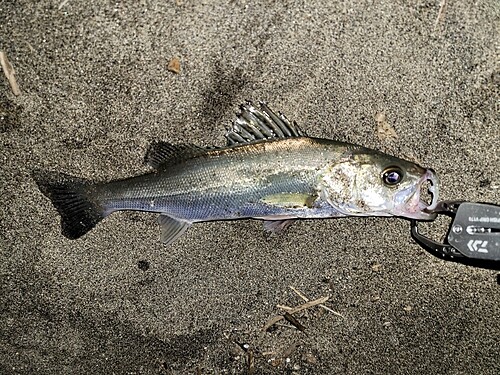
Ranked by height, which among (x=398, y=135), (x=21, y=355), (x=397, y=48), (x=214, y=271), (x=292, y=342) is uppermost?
Result: (x=397, y=48)

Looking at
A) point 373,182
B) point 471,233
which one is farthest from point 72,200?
point 471,233

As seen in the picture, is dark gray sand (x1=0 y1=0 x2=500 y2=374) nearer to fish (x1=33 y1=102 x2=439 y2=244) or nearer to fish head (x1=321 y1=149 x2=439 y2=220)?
fish (x1=33 y1=102 x2=439 y2=244)

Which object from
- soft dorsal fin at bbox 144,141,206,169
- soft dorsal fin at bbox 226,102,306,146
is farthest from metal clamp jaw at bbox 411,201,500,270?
soft dorsal fin at bbox 144,141,206,169

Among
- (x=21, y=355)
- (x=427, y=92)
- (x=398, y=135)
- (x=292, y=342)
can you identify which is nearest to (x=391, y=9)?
(x=427, y=92)

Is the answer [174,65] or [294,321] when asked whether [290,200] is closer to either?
[294,321]

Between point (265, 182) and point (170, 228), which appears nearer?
point (265, 182)

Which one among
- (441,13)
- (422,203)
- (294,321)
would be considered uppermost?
(441,13)

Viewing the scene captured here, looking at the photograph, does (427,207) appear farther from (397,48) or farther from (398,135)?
(397,48)
